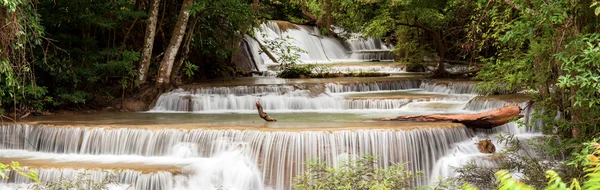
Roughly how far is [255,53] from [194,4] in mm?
9575

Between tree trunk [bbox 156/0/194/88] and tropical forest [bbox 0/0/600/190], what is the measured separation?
4cm

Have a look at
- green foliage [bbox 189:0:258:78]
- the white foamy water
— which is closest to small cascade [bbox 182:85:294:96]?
green foliage [bbox 189:0:258:78]

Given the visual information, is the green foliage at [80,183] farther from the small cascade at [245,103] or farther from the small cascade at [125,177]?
the small cascade at [245,103]

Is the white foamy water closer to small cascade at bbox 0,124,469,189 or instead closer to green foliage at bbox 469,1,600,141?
small cascade at bbox 0,124,469,189

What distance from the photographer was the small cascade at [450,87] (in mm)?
16188

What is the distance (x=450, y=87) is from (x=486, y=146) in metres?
6.25

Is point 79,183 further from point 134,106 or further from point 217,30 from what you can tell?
point 217,30

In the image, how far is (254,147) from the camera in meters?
9.95

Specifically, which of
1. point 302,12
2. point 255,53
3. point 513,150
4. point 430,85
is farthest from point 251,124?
point 302,12

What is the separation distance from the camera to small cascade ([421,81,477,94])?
53.1 ft

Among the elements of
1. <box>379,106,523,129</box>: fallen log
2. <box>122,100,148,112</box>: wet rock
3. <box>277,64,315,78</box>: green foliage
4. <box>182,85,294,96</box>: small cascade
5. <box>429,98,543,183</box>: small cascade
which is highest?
<box>277,64,315,78</box>: green foliage

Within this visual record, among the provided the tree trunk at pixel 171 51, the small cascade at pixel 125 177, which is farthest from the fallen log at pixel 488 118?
the tree trunk at pixel 171 51

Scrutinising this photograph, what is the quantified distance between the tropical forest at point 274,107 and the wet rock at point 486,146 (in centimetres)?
3

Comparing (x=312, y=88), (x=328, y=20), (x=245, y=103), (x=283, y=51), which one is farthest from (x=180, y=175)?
(x=328, y=20)
